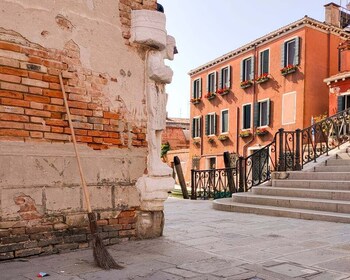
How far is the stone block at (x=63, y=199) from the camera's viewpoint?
4.12m

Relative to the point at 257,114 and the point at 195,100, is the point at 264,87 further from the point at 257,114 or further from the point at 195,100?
the point at 195,100

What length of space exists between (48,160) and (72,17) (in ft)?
5.41

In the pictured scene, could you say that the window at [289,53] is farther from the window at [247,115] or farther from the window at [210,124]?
the window at [210,124]

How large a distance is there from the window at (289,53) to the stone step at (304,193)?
14265 mm

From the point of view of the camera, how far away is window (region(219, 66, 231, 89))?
1037 inches

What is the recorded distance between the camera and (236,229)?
5758mm

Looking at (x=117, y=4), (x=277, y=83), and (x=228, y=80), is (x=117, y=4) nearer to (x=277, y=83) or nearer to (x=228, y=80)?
(x=277, y=83)

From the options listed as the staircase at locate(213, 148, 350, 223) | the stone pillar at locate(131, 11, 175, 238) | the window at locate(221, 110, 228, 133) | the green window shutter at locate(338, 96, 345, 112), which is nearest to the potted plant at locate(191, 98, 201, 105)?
the window at locate(221, 110, 228, 133)

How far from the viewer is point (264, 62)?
23.5 meters

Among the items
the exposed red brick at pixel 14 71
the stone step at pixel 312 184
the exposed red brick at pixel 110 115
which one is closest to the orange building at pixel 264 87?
the stone step at pixel 312 184

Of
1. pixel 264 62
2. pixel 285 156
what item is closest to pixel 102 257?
pixel 285 156

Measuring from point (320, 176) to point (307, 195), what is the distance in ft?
3.29

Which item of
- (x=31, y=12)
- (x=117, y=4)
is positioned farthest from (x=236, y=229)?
(x=31, y=12)

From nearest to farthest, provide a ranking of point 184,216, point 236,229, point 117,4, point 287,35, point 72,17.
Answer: point 72,17
point 117,4
point 236,229
point 184,216
point 287,35
